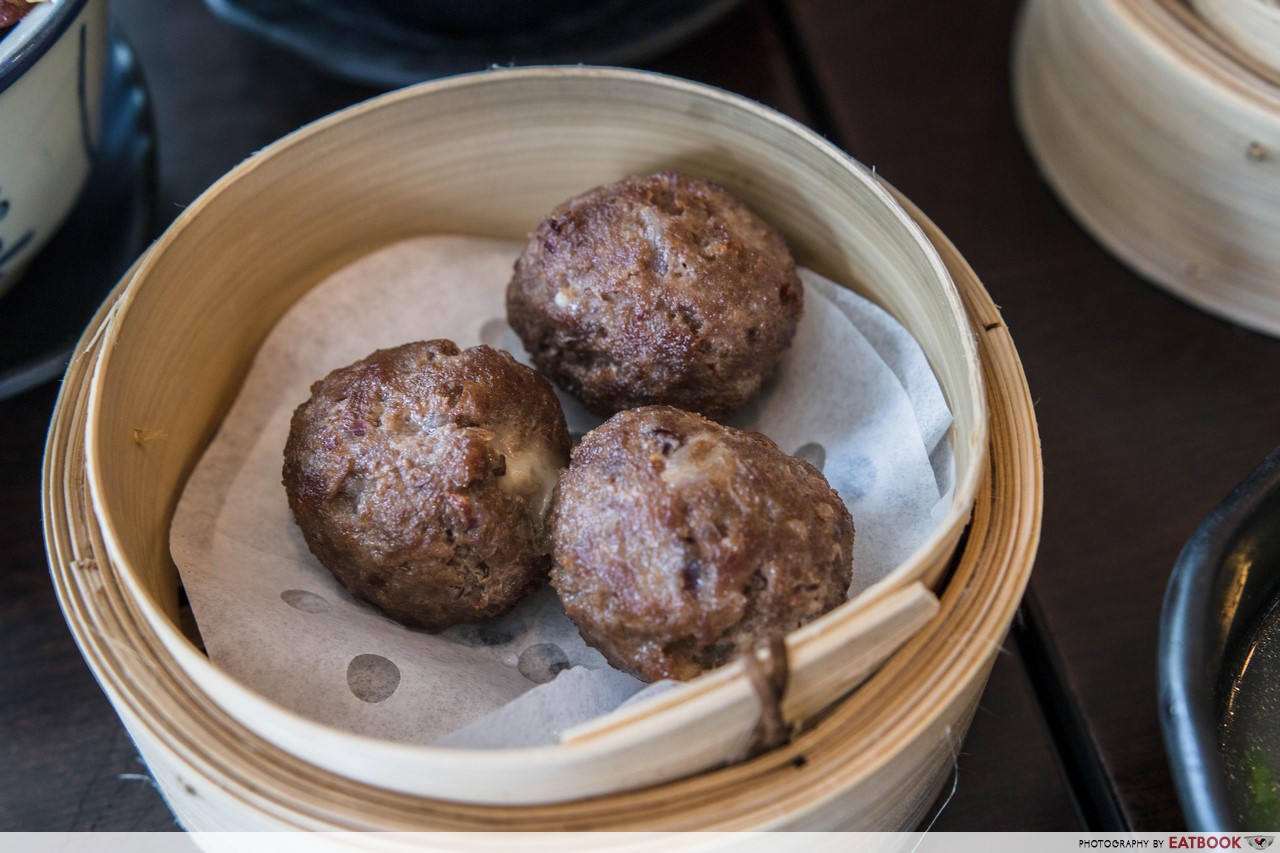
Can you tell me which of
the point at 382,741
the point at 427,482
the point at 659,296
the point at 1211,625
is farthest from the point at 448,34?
the point at 1211,625

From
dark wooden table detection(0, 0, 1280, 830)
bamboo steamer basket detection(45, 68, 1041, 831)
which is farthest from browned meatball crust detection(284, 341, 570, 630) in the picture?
dark wooden table detection(0, 0, 1280, 830)

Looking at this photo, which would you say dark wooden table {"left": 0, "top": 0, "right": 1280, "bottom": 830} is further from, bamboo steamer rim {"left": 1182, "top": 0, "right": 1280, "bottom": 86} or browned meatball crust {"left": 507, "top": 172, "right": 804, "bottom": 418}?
browned meatball crust {"left": 507, "top": 172, "right": 804, "bottom": 418}

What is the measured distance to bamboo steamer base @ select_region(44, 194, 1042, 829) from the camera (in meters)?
1.03

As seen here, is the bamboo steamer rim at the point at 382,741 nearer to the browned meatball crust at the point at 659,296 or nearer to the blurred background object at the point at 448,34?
the browned meatball crust at the point at 659,296

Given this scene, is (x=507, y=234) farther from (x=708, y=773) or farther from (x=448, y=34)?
(x=708, y=773)

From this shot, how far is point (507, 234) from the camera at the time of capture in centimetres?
173

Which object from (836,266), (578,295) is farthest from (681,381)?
(836,266)

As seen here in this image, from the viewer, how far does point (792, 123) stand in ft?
4.71

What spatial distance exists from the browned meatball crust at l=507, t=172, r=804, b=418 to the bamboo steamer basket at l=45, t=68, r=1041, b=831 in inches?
5.2

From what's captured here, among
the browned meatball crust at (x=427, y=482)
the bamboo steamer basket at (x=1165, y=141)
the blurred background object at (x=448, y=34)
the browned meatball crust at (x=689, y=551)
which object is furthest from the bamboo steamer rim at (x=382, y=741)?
the bamboo steamer basket at (x=1165, y=141)

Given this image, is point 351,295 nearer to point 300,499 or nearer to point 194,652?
point 300,499

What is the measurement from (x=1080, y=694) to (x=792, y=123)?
895 millimetres

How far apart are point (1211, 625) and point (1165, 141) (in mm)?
885

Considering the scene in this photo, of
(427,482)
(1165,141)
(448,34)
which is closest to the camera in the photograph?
(427,482)
